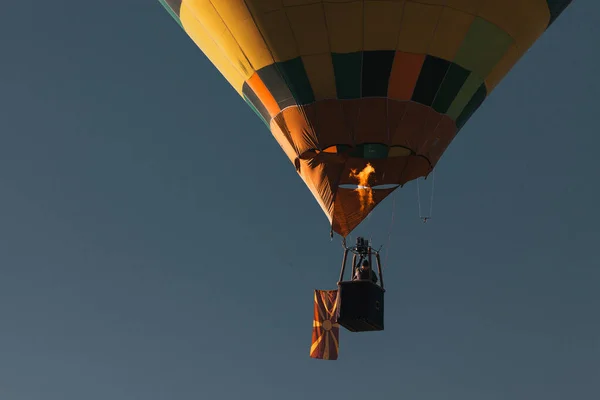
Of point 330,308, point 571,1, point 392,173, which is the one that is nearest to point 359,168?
point 392,173

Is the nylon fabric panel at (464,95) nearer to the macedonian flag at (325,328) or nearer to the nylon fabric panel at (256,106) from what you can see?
the nylon fabric panel at (256,106)

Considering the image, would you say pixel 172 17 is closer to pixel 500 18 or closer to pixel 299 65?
pixel 299 65

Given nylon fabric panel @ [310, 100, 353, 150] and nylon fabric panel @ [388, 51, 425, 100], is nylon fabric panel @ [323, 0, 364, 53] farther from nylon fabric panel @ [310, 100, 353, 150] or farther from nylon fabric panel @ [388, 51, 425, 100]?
nylon fabric panel @ [310, 100, 353, 150]

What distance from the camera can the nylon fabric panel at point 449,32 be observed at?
18.4m

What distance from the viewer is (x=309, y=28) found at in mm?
18266

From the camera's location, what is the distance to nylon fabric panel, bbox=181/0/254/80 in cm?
1899

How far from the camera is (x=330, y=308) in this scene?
66.5 ft

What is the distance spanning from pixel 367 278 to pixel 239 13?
3517 mm

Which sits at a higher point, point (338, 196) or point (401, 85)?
point (401, 85)

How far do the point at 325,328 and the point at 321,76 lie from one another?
3805 millimetres

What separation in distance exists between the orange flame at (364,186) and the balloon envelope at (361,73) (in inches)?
0.5

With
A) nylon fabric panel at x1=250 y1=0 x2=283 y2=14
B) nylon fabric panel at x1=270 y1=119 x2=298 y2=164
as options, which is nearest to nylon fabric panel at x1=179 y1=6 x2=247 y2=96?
nylon fabric panel at x1=270 y1=119 x2=298 y2=164

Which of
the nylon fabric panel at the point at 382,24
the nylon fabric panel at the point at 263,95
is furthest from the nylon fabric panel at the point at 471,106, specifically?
the nylon fabric panel at the point at 263,95

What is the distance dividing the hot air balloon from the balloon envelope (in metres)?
0.01
